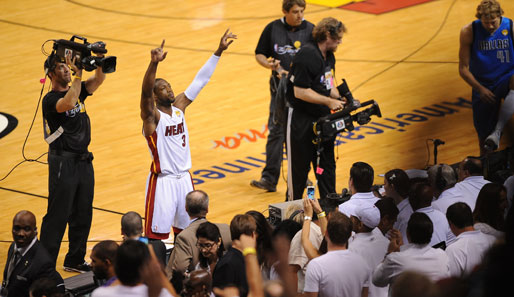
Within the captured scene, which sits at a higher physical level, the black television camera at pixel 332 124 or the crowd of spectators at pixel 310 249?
the black television camera at pixel 332 124

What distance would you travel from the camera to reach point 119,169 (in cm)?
941

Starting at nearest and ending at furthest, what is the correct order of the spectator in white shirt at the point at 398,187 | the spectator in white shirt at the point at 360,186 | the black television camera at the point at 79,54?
1. the spectator in white shirt at the point at 360,186
2. the spectator in white shirt at the point at 398,187
3. the black television camera at the point at 79,54

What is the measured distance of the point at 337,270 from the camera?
452 cm

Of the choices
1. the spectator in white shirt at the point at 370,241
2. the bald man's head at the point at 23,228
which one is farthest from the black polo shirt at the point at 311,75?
the bald man's head at the point at 23,228

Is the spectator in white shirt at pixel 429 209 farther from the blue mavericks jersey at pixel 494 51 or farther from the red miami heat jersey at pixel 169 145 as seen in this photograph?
the blue mavericks jersey at pixel 494 51

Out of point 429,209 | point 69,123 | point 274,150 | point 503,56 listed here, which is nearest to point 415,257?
point 429,209

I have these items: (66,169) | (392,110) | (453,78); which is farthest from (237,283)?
(453,78)

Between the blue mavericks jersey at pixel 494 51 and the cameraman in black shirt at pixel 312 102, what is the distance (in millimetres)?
1592

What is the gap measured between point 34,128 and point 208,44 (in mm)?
3965

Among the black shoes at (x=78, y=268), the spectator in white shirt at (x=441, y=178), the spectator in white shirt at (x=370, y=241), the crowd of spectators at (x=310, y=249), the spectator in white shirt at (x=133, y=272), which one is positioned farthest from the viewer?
the black shoes at (x=78, y=268)

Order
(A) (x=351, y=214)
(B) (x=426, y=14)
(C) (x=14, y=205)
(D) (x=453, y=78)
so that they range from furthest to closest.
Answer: (B) (x=426, y=14), (D) (x=453, y=78), (C) (x=14, y=205), (A) (x=351, y=214)

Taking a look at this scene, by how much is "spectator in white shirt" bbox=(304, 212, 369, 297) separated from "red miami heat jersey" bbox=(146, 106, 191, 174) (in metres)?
2.38

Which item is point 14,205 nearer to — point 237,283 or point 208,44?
point 237,283

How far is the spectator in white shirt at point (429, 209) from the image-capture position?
5.52m
